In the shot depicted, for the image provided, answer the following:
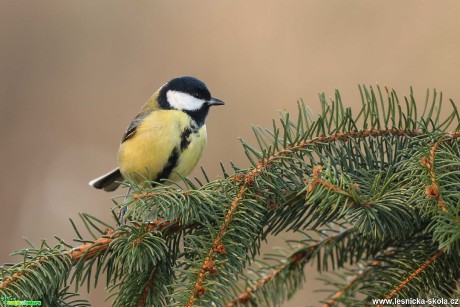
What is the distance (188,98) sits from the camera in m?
2.38

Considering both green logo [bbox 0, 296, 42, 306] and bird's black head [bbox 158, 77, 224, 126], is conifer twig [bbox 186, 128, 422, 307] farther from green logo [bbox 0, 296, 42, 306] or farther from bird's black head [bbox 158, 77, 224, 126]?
bird's black head [bbox 158, 77, 224, 126]

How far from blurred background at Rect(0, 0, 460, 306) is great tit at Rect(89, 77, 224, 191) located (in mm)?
1296

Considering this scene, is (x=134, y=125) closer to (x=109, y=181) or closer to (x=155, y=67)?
(x=109, y=181)

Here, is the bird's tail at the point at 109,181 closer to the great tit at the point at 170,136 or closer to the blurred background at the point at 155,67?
the great tit at the point at 170,136

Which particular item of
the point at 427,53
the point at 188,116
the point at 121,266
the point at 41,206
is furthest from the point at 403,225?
the point at 41,206

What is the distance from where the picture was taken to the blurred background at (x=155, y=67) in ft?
12.8

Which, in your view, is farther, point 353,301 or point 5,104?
point 5,104

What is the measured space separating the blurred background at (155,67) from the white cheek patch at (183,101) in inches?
50.8

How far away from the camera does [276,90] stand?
4.02 metres

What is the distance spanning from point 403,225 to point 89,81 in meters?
3.72

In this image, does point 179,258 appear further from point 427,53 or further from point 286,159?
point 427,53

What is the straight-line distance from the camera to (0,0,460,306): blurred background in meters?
3.89

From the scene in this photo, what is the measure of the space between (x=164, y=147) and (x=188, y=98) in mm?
297

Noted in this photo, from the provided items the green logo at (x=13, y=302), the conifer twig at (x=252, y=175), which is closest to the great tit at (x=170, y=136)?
the conifer twig at (x=252, y=175)
